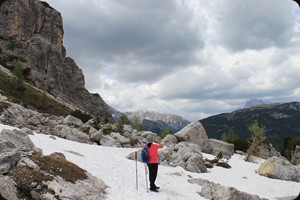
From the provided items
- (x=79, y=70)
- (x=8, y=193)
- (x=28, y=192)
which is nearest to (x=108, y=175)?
(x=28, y=192)

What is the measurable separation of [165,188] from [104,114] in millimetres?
141215

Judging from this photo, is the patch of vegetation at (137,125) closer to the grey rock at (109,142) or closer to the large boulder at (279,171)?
the grey rock at (109,142)

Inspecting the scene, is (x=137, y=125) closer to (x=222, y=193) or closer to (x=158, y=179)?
(x=158, y=179)

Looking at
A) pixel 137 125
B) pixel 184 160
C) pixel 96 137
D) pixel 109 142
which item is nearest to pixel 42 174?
pixel 184 160

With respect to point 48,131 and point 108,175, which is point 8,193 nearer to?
point 108,175

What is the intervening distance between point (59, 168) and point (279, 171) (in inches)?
1069

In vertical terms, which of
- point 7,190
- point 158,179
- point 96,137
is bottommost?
point 158,179

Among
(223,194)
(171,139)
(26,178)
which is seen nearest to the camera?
(26,178)

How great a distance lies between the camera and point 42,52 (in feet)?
467

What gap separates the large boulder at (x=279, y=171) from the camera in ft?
111

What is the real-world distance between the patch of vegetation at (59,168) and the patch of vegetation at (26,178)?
3.05 ft

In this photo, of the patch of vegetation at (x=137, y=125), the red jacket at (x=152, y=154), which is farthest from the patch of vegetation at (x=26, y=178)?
the patch of vegetation at (x=137, y=125)

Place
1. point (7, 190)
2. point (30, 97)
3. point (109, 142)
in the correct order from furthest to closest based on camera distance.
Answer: point (30, 97)
point (109, 142)
point (7, 190)

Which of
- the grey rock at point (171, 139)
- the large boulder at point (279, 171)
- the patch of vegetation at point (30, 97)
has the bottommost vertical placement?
the large boulder at point (279, 171)
